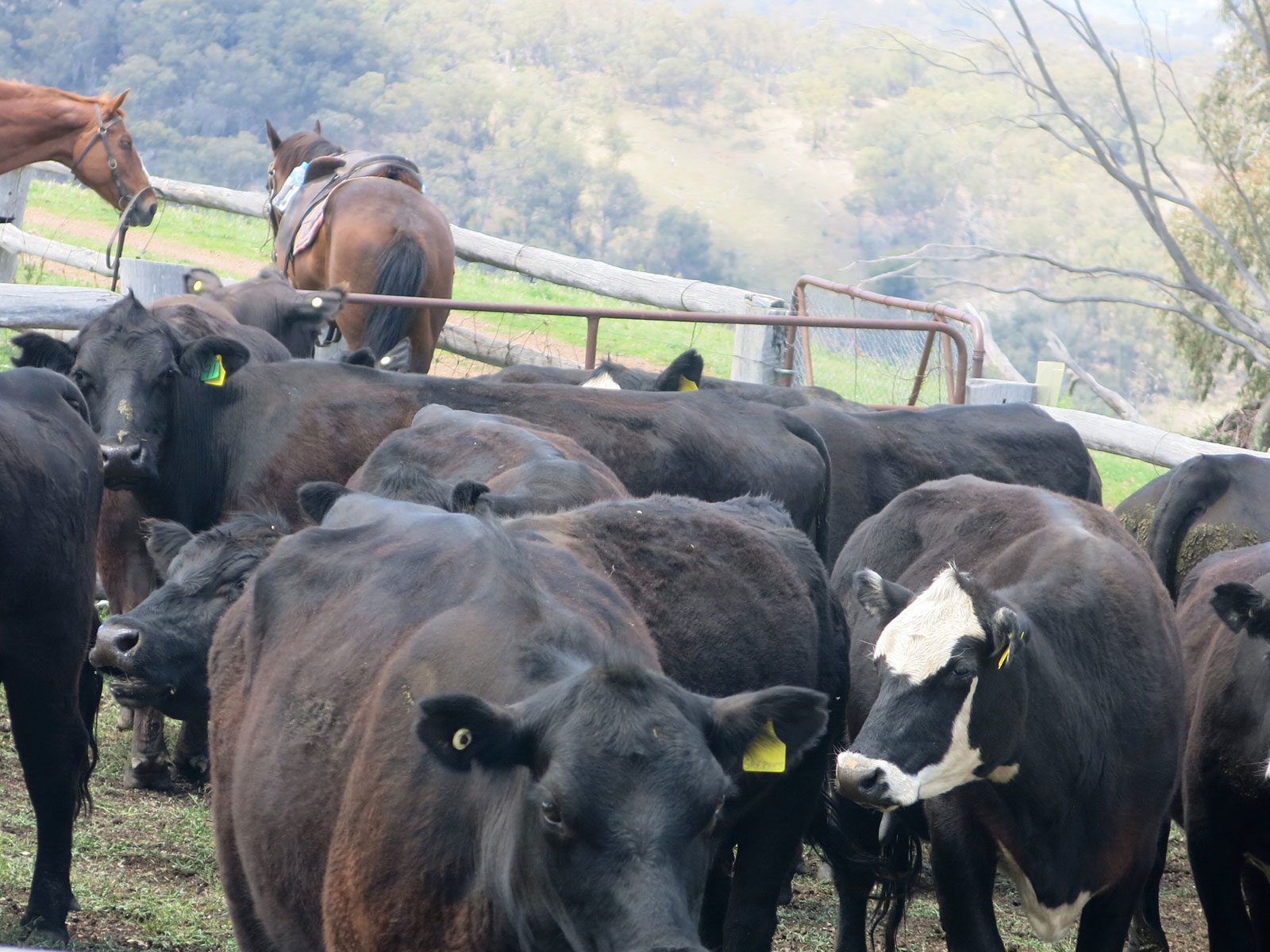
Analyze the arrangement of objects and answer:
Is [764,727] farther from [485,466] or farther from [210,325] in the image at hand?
[210,325]

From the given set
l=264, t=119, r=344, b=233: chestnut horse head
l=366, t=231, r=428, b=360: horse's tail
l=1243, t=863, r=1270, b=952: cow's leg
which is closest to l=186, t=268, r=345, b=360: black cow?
l=366, t=231, r=428, b=360: horse's tail

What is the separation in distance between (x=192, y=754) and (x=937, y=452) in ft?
13.6

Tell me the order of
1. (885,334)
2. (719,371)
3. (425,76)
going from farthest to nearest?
(425,76) → (719,371) → (885,334)

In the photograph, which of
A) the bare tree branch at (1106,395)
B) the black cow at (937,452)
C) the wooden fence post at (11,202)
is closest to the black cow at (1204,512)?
the black cow at (937,452)

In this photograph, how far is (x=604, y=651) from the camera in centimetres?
299

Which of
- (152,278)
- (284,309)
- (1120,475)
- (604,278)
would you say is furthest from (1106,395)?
(152,278)

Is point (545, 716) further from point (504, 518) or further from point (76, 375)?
point (76, 375)

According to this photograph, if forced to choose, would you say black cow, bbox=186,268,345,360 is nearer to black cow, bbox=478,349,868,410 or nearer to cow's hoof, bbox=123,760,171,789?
black cow, bbox=478,349,868,410

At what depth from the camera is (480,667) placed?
9.53ft

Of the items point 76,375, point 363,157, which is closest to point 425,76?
point 363,157

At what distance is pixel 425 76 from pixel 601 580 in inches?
2626

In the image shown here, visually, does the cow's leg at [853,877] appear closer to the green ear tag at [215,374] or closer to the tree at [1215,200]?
the green ear tag at [215,374]

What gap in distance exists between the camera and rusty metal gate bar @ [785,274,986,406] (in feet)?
31.4

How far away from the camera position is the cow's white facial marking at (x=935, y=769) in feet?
13.5
